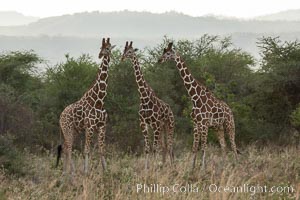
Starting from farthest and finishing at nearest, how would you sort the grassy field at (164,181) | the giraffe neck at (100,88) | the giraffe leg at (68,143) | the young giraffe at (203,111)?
the young giraffe at (203,111), the giraffe leg at (68,143), the giraffe neck at (100,88), the grassy field at (164,181)

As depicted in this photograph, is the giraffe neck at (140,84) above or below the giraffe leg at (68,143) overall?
above

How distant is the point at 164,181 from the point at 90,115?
2480 mm

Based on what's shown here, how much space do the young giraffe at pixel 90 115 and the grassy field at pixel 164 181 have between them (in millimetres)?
628

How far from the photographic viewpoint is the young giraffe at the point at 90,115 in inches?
421

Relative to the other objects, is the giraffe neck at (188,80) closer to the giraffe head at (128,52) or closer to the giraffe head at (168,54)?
the giraffe head at (168,54)

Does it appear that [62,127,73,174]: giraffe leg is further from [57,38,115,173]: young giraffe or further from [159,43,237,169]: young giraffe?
[159,43,237,169]: young giraffe

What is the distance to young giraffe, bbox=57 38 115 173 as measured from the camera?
10.7 metres

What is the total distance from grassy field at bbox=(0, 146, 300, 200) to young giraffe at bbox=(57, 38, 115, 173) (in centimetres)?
63

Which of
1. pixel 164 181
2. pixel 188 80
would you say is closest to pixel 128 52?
pixel 188 80

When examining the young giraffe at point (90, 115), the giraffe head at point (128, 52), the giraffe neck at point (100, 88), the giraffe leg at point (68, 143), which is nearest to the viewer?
the young giraffe at point (90, 115)

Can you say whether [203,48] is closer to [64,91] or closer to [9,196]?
[64,91]

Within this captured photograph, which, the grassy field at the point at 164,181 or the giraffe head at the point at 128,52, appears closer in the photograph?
the grassy field at the point at 164,181

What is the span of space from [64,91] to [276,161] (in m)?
9.08

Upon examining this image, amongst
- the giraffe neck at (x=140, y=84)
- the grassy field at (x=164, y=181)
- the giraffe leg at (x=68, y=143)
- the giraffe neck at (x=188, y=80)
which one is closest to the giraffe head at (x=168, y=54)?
the giraffe neck at (x=188, y=80)
